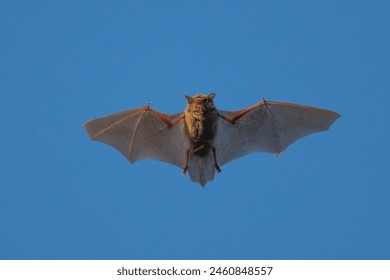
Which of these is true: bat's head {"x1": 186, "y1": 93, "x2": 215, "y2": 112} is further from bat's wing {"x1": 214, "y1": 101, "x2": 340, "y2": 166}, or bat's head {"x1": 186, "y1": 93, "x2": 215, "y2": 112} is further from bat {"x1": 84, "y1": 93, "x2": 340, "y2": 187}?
bat's wing {"x1": 214, "y1": 101, "x2": 340, "y2": 166}

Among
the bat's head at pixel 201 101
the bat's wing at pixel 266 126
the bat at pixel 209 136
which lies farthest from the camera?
the bat's wing at pixel 266 126

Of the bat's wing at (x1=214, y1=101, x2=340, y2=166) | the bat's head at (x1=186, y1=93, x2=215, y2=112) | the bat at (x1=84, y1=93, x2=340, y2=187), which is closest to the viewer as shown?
the bat's head at (x1=186, y1=93, x2=215, y2=112)

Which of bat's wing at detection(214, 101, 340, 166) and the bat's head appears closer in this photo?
the bat's head

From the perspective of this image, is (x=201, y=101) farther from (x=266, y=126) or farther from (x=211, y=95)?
(x=266, y=126)

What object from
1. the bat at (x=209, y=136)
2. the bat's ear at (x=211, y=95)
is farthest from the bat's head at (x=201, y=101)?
the bat at (x=209, y=136)

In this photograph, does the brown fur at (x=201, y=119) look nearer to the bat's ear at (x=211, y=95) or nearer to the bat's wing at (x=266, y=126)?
the bat's ear at (x=211, y=95)

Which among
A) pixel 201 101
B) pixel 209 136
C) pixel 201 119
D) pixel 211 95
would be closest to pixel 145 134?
pixel 209 136

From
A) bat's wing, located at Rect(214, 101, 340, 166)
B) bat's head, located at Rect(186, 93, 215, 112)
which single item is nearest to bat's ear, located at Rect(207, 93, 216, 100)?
bat's head, located at Rect(186, 93, 215, 112)
